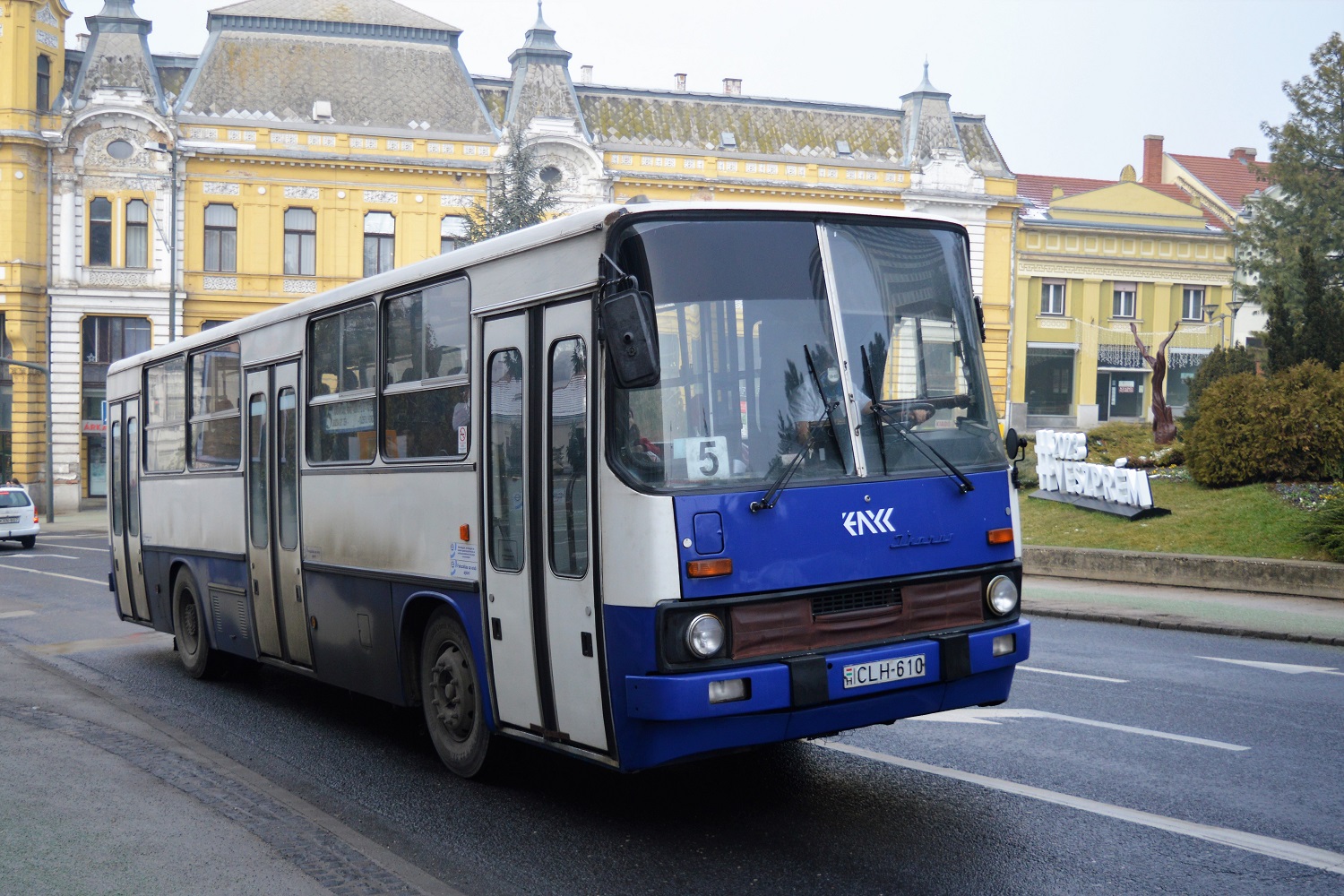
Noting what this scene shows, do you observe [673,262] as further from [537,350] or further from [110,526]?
[110,526]

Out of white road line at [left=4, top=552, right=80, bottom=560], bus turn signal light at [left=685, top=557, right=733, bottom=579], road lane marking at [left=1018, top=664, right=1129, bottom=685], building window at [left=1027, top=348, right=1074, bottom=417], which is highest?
building window at [left=1027, top=348, right=1074, bottom=417]

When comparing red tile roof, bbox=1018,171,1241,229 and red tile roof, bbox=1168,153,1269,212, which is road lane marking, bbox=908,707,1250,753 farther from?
red tile roof, bbox=1168,153,1269,212

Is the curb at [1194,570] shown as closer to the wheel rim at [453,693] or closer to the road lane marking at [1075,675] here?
the road lane marking at [1075,675]

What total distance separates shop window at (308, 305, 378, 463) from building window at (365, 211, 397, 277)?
4213 centimetres

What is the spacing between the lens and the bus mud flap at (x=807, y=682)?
20.7 ft

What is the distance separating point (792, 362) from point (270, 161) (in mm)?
45816

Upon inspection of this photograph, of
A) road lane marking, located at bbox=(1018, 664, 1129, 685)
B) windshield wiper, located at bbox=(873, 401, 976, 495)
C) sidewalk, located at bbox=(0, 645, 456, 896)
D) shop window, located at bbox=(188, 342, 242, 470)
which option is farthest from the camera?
road lane marking, located at bbox=(1018, 664, 1129, 685)

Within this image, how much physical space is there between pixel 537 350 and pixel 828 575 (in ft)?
5.95

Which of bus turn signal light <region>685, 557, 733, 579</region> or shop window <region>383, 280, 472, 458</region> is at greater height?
shop window <region>383, 280, 472, 458</region>

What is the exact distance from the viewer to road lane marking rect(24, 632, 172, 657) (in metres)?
14.4

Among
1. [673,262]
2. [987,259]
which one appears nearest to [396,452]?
[673,262]

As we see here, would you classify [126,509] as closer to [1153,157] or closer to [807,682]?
[807,682]

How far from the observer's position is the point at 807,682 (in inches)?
249

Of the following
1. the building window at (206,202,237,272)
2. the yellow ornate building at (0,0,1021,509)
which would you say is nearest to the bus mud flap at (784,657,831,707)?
the yellow ornate building at (0,0,1021,509)
